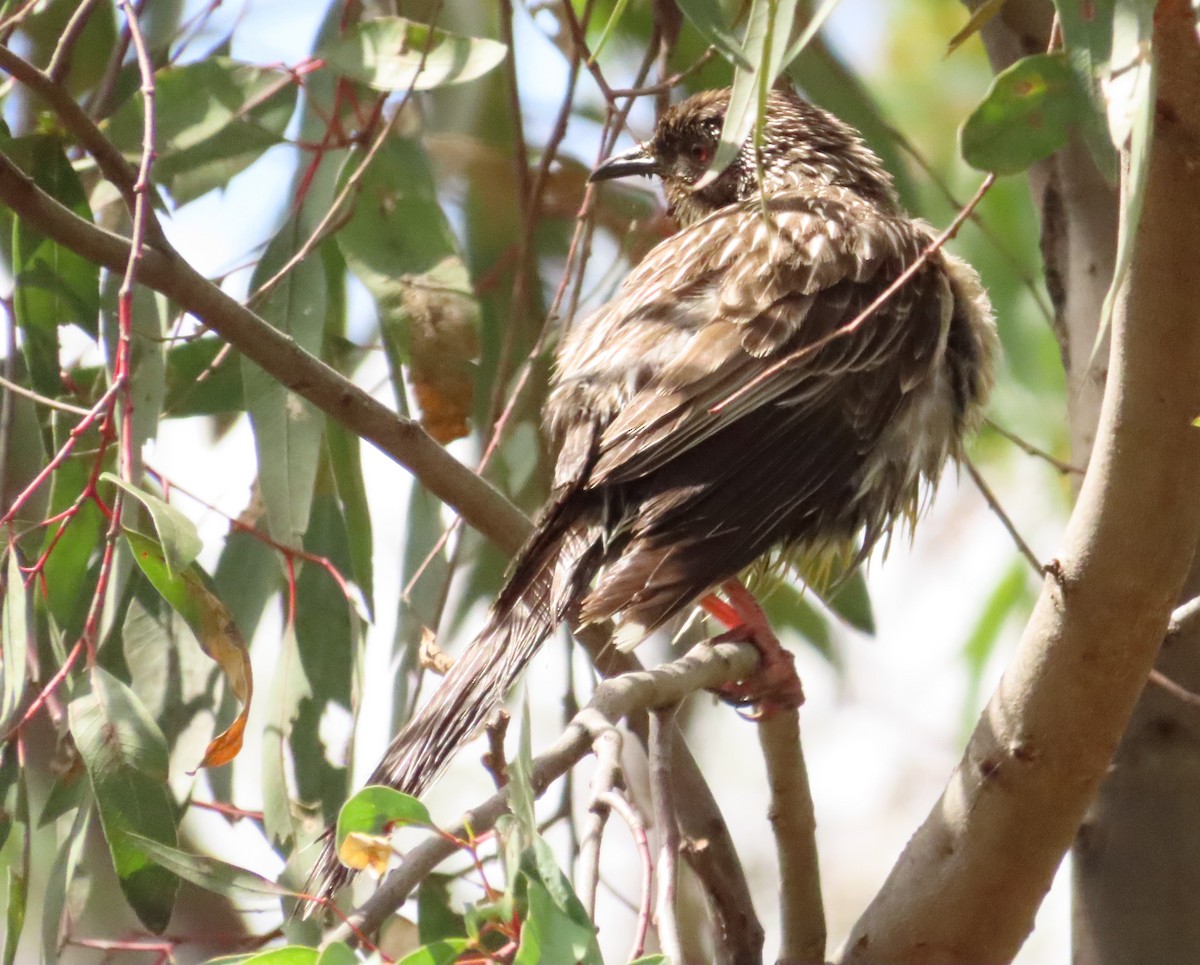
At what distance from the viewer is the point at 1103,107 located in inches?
68.4

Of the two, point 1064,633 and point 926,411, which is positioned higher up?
point 926,411

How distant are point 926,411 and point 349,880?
66.8 inches

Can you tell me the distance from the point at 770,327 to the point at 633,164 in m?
1.22

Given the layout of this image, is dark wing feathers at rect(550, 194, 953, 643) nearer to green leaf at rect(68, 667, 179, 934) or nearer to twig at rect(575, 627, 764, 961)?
twig at rect(575, 627, 764, 961)

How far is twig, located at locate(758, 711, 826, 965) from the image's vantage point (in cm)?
270

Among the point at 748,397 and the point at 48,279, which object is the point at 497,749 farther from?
→ the point at 48,279

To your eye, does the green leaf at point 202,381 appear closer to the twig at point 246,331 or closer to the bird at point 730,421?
the bird at point 730,421

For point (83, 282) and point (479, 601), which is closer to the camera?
point (83, 282)

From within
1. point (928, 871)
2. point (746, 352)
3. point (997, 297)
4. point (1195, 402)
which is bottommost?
point (928, 871)

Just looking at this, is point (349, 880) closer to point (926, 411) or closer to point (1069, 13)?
point (1069, 13)

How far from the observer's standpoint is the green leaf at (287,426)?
2.84 m

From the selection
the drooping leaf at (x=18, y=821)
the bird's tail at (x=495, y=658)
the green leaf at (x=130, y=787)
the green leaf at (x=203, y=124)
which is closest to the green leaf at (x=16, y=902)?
the drooping leaf at (x=18, y=821)

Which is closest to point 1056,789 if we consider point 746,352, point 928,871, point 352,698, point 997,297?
point 928,871

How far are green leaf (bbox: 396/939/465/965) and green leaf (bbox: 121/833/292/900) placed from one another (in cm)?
45
